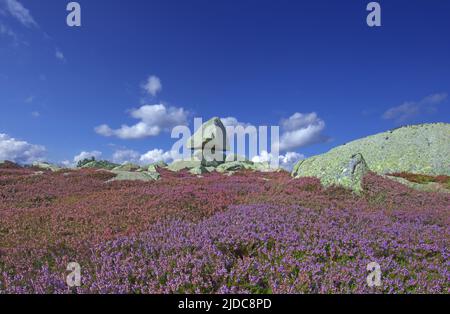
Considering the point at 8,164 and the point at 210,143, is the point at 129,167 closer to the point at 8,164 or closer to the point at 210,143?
the point at 210,143

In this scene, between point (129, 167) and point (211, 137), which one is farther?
point (211, 137)

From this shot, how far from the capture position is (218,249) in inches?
179

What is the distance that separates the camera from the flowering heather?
11.8ft

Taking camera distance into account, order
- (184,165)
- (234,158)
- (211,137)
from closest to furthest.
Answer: (184,165), (211,137), (234,158)

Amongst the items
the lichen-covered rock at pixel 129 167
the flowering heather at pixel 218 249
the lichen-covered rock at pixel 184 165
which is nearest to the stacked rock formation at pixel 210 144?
the lichen-covered rock at pixel 184 165

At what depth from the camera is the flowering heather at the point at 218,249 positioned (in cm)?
361

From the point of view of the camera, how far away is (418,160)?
25.3m

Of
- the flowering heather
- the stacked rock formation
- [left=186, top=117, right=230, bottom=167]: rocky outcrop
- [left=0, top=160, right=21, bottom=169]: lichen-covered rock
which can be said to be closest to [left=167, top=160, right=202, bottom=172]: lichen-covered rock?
the stacked rock formation

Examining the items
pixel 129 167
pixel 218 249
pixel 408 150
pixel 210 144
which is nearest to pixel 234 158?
pixel 210 144

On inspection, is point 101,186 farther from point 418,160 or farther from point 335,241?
point 418,160

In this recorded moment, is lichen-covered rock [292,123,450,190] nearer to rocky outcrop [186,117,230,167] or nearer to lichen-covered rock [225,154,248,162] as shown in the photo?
lichen-covered rock [225,154,248,162]
